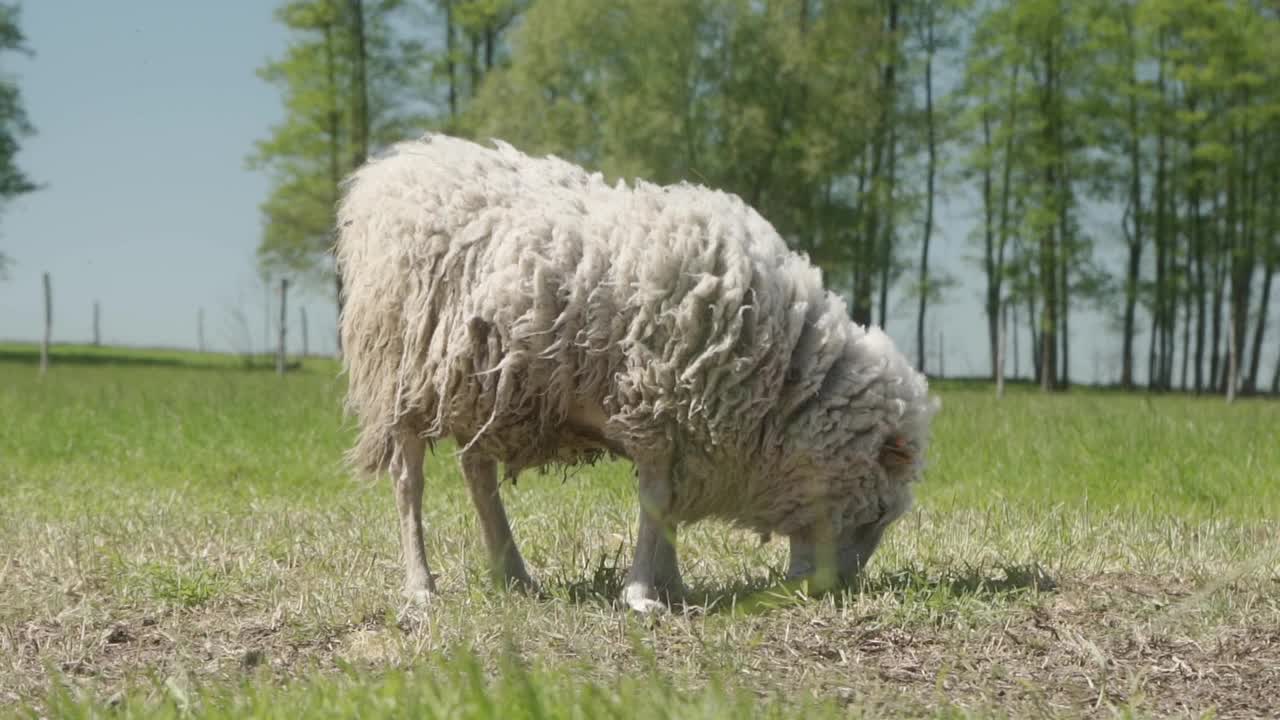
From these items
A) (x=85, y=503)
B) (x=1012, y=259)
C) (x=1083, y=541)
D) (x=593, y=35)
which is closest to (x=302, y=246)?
(x=593, y=35)

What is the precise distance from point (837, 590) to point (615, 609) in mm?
811

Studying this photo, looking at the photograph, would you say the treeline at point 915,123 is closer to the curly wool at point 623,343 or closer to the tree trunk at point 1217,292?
the tree trunk at point 1217,292

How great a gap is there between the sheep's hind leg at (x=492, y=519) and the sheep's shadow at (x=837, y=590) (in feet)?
0.66

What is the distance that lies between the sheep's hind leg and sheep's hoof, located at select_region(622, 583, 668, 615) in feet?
1.82

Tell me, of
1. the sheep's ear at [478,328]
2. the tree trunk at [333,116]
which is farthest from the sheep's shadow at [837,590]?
the tree trunk at [333,116]

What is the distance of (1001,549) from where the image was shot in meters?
5.99

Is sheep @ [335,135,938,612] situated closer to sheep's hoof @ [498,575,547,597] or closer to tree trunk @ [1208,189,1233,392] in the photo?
sheep's hoof @ [498,575,547,597]

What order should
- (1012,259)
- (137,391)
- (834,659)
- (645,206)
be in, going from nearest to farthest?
1. (834,659)
2. (645,206)
3. (137,391)
4. (1012,259)

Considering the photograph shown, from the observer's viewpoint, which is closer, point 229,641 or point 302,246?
point 229,641

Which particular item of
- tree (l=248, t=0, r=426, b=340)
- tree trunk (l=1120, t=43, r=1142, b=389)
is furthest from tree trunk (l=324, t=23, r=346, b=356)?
tree trunk (l=1120, t=43, r=1142, b=389)

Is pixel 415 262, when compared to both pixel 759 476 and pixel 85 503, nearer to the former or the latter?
pixel 759 476

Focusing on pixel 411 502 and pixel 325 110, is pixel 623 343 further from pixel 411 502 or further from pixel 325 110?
pixel 325 110

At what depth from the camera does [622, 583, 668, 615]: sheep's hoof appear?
467 cm

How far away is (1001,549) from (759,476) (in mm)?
1677
